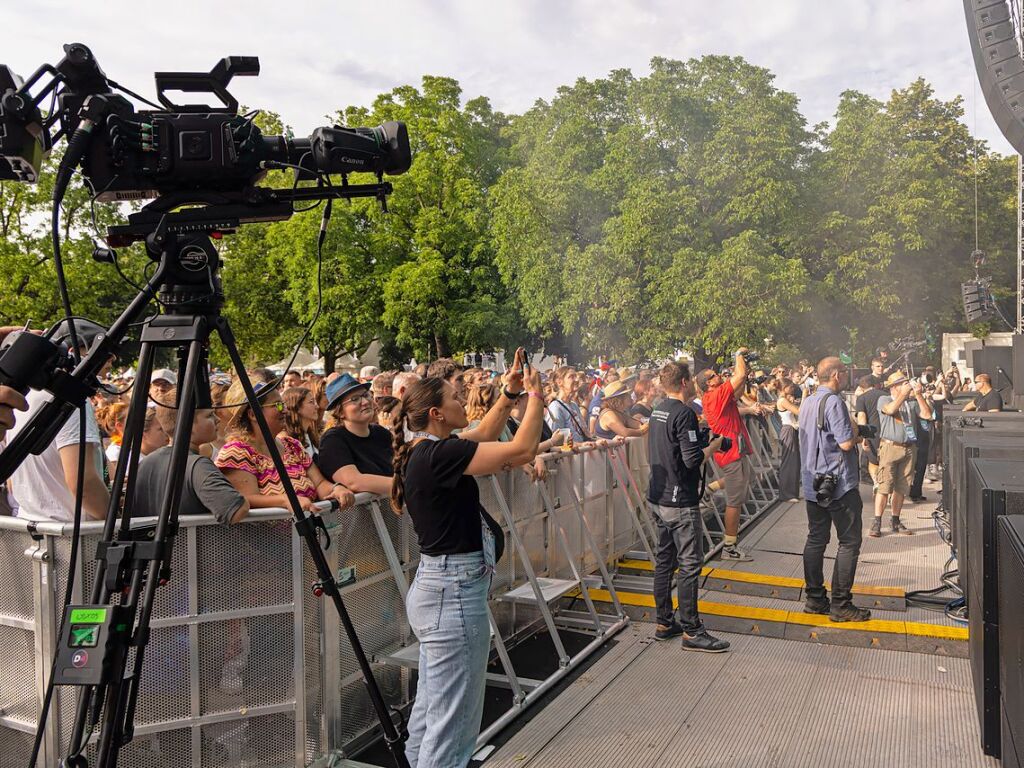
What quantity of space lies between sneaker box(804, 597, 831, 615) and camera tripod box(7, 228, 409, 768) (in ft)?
15.9

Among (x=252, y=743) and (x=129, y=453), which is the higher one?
(x=129, y=453)

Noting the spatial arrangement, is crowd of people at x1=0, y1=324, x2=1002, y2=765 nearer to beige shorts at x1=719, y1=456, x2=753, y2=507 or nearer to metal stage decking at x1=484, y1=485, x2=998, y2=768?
beige shorts at x1=719, y1=456, x2=753, y2=507

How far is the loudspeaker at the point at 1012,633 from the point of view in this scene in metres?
2.67

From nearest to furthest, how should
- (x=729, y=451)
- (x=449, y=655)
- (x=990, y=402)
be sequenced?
(x=449, y=655) < (x=729, y=451) < (x=990, y=402)

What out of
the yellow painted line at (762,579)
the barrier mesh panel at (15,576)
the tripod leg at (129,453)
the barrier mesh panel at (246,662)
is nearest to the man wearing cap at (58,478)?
the barrier mesh panel at (15,576)

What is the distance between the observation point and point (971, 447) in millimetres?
5406

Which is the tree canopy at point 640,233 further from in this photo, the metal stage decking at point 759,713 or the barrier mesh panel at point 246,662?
the barrier mesh panel at point 246,662

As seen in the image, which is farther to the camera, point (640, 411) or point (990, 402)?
point (990, 402)

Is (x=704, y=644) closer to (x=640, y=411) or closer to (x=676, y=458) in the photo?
(x=676, y=458)

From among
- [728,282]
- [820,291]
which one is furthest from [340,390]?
[820,291]

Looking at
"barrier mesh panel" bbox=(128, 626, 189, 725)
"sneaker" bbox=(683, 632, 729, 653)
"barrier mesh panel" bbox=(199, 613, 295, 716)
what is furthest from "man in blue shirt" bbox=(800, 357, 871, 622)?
"barrier mesh panel" bbox=(128, 626, 189, 725)

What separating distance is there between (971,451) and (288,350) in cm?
3114

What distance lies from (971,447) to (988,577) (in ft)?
6.15

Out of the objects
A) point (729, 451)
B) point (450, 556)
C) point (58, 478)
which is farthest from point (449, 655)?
point (729, 451)
